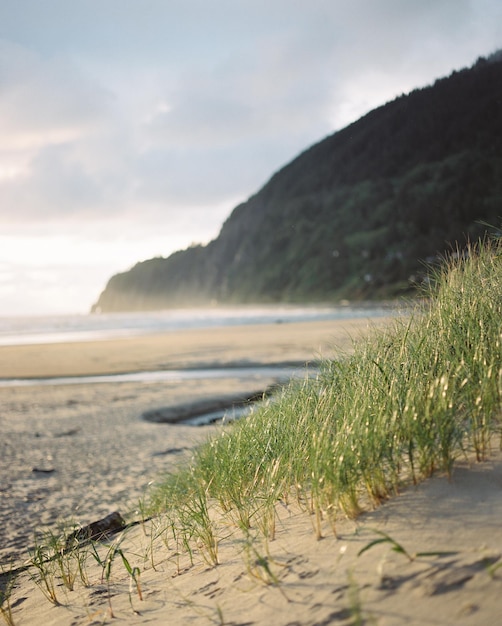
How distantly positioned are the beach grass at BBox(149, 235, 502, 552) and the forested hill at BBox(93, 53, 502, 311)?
82228mm

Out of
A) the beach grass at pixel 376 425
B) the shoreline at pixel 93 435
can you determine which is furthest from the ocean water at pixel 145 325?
the beach grass at pixel 376 425

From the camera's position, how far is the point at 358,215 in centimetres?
13138

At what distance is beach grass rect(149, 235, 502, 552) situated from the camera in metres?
2.75

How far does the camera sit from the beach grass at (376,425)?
9.03ft

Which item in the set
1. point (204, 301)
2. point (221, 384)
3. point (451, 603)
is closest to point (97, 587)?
point (451, 603)

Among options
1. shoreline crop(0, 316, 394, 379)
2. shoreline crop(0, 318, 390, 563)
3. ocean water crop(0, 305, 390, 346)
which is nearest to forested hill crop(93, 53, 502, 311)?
ocean water crop(0, 305, 390, 346)

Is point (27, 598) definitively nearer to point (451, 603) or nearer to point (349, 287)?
point (451, 603)

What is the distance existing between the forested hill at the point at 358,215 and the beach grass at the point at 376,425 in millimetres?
82228

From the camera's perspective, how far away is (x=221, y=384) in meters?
15.1

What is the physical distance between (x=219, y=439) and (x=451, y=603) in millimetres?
3251

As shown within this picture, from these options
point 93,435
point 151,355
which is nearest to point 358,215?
point 151,355

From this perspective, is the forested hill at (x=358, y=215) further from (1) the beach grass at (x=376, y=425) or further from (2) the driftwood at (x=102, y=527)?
(1) the beach grass at (x=376, y=425)

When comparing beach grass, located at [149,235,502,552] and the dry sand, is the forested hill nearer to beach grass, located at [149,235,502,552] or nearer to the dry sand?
beach grass, located at [149,235,502,552]

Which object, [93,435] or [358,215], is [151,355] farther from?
[358,215]
